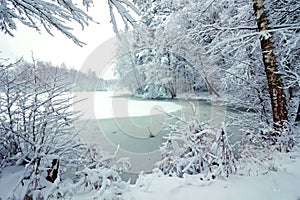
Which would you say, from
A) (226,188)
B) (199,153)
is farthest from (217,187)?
(199,153)

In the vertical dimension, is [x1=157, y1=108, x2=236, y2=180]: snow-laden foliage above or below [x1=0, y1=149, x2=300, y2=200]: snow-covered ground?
above

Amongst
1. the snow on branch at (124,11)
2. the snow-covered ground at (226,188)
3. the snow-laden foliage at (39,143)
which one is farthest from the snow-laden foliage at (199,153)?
the snow on branch at (124,11)

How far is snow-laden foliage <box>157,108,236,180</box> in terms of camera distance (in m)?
3.35

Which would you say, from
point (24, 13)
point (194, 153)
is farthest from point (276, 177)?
point (24, 13)

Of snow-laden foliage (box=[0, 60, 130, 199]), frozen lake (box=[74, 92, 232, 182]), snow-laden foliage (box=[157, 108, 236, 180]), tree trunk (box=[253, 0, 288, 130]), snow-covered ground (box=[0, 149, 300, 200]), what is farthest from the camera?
frozen lake (box=[74, 92, 232, 182])

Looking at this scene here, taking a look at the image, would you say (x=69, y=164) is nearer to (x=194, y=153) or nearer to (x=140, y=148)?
(x=194, y=153)

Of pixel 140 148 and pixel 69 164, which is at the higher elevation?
pixel 69 164

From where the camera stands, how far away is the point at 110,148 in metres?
8.34

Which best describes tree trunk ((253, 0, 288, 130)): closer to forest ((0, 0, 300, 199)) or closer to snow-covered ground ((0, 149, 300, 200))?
forest ((0, 0, 300, 199))

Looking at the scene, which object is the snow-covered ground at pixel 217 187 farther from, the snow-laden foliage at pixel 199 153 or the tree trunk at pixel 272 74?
the tree trunk at pixel 272 74

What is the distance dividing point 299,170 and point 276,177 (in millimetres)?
469

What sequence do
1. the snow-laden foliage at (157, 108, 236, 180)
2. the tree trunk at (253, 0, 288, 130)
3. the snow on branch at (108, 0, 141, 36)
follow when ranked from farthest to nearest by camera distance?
the tree trunk at (253, 0, 288, 130) < the snow-laden foliage at (157, 108, 236, 180) < the snow on branch at (108, 0, 141, 36)

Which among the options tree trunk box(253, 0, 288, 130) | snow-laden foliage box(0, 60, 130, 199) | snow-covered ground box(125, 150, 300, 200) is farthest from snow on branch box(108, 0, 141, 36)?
tree trunk box(253, 0, 288, 130)

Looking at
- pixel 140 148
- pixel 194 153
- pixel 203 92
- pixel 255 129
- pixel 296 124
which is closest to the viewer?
pixel 194 153
